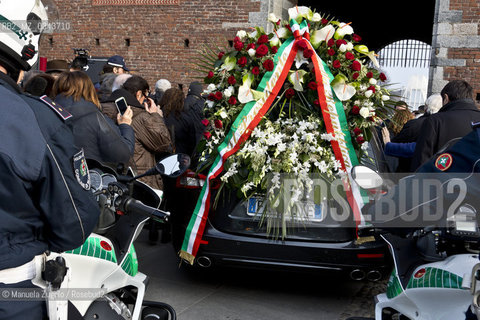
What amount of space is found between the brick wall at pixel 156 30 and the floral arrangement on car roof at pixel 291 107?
26.3ft

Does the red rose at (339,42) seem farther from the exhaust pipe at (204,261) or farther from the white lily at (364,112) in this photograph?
the exhaust pipe at (204,261)

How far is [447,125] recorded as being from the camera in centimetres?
507

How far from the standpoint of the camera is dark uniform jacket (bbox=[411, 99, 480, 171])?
5059 mm

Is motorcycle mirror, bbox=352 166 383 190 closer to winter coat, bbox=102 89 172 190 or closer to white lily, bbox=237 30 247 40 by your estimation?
white lily, bbox=237 30 247 40

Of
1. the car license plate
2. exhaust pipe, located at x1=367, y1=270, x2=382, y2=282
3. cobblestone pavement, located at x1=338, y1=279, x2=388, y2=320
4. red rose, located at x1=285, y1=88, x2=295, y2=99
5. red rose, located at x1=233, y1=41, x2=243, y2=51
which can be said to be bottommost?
cobblestone pavement, located at x1=338, y1=279, x2=388, y2=320

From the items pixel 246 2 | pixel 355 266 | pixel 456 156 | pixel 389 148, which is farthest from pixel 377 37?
pixel 456 156

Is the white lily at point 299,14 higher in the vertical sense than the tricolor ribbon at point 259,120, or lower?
higher

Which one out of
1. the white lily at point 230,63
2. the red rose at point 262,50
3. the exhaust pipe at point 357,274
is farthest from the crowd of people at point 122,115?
the exhaust pipe at point 357,274

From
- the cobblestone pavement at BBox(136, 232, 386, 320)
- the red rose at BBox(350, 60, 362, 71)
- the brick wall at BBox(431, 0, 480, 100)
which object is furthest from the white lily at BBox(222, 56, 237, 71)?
the brick wall at BBox(431, 0, 480, 100)

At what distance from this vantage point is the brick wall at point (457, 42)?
11.1m

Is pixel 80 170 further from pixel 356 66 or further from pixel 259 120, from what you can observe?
pixel 356 66

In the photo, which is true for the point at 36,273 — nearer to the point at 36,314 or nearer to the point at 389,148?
the point at 36,314

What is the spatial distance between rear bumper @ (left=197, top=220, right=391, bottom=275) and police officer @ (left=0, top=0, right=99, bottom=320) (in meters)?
2.56

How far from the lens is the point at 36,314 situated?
1692 millimetres
